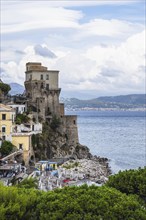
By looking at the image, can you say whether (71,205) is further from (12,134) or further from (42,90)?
(42,90)

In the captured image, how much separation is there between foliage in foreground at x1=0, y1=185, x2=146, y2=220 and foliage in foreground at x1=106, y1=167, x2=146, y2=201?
2.78m

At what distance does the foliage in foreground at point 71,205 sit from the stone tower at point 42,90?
157ft

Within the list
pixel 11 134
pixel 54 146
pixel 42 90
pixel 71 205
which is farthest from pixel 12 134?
pixel 71 205

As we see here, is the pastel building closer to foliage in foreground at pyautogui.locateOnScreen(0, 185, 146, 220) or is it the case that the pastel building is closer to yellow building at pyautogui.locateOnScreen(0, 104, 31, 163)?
yellow building at pyautogui.locateOnScreen(0, 104, 31, 163)

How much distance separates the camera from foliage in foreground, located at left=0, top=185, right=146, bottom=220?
26.1 meters

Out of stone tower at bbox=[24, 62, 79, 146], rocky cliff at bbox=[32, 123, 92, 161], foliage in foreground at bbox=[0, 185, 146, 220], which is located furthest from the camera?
stone tower at bbox=[24, 62, 79, 146]

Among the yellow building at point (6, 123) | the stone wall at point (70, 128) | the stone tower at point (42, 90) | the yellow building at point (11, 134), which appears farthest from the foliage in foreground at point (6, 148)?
the stone wall at point (70, 128)

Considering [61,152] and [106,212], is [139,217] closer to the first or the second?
[106,212]

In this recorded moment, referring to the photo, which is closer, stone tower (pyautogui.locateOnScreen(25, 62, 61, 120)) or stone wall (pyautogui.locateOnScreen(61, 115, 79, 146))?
stone tower (pyautogui.locateOnScreen(25, 62, 61, 120))

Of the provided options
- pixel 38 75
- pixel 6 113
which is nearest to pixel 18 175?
pixel 6 113

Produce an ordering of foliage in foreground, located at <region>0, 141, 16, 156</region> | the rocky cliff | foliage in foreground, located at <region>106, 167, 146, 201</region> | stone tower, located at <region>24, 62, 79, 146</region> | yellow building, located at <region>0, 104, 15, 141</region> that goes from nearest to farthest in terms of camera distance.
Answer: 1. foliage in foreground, located at <region>106, 167, 146, 201</region>
2. foliage in foreground, located at <region>0, 141, 16, 156</region>
3. yellow building, located at <region>0, 104, 15, 141</region>
4. the rocky cliff
5. stone tower, located at <region>24, 62, 79, 146</region>

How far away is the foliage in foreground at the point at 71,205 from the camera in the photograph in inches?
1027

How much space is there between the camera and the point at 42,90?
78.7 meters

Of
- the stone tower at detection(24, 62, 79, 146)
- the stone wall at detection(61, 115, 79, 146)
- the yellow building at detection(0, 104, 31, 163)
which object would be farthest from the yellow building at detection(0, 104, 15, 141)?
the stone wall at detection(61, 115, 79, 146)
